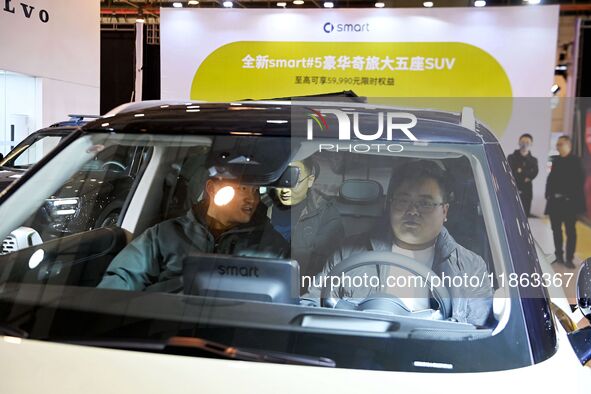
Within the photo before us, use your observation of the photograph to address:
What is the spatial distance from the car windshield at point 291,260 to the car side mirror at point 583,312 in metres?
0.23

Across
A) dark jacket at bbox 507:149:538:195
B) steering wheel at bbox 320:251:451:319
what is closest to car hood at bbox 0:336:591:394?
steering wheel at bbox 320:251:451:319

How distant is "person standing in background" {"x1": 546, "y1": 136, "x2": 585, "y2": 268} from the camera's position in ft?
16.2

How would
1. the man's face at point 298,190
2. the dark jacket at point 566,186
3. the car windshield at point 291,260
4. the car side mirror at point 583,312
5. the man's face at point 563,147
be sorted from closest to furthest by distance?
the car windshield at point 291,260 < the car side mirror at point 583,312 < the man's face at point 298,190 < the dark jacket at point 566,186 < the man's face at point 563,147

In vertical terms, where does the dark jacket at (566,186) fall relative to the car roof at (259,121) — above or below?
below

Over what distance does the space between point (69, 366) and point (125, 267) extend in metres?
0.69

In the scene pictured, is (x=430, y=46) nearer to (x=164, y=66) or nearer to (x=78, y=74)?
(x=164, y=66)

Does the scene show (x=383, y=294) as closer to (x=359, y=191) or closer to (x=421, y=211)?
(x=421, y=211)

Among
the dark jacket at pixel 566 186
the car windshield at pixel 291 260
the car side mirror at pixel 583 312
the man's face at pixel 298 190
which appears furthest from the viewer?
the dark jacket at pixel 566 186

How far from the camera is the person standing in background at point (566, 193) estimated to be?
493 centimetres

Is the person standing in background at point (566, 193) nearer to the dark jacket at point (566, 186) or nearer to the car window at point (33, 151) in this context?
the dark jacket at point (566, 186)

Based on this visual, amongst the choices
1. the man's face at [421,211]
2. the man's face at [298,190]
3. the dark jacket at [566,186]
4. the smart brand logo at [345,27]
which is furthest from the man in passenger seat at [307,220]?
the smart brand logo at [345,27]

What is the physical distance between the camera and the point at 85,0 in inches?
453

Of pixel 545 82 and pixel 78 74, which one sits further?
pixel 78 74

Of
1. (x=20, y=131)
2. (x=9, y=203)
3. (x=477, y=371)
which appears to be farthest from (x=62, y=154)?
(x=20, y=131)
